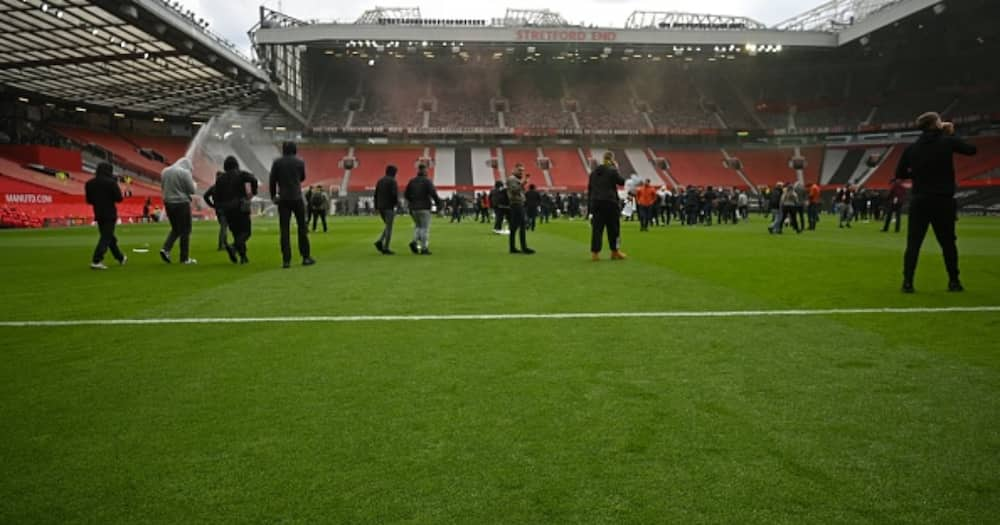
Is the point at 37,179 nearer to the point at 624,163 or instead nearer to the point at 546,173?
the point at 546,173

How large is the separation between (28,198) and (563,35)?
3981 centimetres

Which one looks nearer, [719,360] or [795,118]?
[719,360]

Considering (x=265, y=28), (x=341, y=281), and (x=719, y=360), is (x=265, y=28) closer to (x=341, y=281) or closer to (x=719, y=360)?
(x=341, y=281)

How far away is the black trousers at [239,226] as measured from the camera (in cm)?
1174

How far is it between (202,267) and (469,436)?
9.67 m

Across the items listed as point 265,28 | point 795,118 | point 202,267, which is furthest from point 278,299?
point 795,118

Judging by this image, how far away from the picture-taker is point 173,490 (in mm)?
2355

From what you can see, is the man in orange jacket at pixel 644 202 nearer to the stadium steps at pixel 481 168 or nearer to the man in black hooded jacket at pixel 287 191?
the man in black hooded jacket at pixel 287 191

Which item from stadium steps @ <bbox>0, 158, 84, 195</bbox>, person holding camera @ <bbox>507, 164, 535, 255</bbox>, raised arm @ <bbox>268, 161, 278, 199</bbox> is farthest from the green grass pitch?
stadium steps @ <bbox>0, 158, 84, 195</bbox>

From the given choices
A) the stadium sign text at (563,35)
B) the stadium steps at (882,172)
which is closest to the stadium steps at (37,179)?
the stadium sign text at (563,35)

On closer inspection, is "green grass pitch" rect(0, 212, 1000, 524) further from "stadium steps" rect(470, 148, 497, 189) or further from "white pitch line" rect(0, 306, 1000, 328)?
"stadium steps" rect(470, 148, 497, 189)

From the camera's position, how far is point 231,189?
11.9 metres

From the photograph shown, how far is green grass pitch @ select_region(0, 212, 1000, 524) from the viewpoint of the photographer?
225cm

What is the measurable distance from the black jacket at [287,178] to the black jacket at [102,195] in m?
2.85
